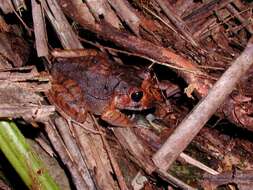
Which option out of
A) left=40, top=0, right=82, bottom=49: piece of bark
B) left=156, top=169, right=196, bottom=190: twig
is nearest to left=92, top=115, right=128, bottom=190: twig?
left=156, top=169, right=196, bottom=190: twig

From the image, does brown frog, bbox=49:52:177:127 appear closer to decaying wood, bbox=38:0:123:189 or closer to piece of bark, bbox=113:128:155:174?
piece of bark, bbox=113:128:155:174

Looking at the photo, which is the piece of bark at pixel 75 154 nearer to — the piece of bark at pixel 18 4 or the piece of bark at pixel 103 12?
the piece of bark at pixel 103 12

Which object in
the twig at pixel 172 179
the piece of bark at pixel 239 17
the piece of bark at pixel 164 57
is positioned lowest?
the twig at pixel 172 179

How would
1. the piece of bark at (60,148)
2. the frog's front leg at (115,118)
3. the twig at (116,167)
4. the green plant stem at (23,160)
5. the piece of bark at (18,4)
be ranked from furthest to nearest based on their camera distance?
the piece of bark at (18,4), the frog's front leg at (115,118), the twig at (116,167), the piece of bark at (60,148), the green plant stem at (23,160)

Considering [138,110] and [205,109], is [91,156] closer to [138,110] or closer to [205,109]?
[138,110]

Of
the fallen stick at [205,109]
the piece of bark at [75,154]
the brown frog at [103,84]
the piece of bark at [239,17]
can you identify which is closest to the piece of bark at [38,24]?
the brown frog at [103,84]

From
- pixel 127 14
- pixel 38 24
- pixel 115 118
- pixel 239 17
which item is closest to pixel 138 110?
pixel 115 118

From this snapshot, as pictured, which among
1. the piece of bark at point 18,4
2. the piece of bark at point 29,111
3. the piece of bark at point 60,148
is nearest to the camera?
the piece of bark at point 29,111
